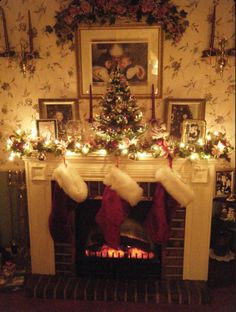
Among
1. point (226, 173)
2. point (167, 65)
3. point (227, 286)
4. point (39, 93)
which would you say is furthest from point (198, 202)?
point (39, 93)

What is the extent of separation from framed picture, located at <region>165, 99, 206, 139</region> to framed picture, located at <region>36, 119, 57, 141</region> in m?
0.96

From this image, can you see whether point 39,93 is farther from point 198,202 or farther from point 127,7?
point 198,202

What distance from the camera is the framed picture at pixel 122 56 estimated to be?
8.17 ft

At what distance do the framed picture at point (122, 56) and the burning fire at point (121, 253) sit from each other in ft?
4.51

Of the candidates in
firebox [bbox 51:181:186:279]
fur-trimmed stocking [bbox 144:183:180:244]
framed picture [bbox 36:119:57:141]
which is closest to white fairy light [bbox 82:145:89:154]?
framed picture [bbox 36:119:57:141]

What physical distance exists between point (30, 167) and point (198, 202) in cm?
143

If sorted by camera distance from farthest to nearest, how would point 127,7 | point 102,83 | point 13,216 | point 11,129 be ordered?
point 13,216, point 11,129, point 102,83, point 127,7

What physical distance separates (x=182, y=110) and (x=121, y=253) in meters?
1.37

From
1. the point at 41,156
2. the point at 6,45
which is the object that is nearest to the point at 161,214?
the point at 41,156

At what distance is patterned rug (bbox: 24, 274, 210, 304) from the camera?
250 centimetres

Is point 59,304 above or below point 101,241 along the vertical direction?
below

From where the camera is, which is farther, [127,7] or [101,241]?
[101,241]

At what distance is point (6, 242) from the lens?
10.0 feet

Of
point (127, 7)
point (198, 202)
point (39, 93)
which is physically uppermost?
point (127, 7)
